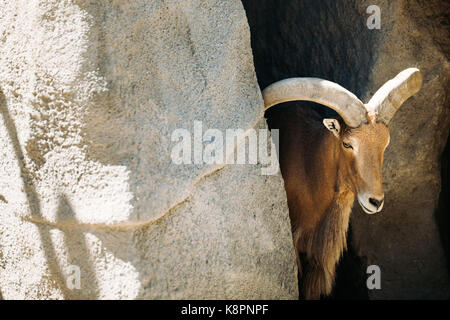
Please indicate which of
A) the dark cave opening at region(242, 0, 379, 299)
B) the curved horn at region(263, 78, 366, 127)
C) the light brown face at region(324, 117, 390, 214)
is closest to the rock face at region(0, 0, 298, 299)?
the curved horn at region(263, 78, 366, 127)

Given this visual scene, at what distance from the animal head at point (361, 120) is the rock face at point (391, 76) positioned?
570 millimetres

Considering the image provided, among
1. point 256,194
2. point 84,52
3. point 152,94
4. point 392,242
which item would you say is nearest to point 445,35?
point 392,242

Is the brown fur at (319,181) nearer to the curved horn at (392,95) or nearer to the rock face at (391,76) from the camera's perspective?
the curved horn at (392,95)

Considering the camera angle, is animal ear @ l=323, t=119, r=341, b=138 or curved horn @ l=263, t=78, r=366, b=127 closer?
curved horn @ l=263, t=78, r=366, b=127

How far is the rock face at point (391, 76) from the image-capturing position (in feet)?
13.5

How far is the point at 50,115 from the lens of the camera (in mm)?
2891

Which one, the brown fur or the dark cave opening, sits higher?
the dark cave opening

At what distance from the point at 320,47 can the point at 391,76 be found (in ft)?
2.19

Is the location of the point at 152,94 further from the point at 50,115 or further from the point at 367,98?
the point at 367,98

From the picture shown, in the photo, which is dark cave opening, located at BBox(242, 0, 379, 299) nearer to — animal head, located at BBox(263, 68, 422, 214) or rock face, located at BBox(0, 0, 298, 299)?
animal head, located at BBox(263, 68, 422, 214)

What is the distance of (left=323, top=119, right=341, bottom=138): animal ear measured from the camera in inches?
142

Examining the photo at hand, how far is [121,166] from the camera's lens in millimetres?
2781

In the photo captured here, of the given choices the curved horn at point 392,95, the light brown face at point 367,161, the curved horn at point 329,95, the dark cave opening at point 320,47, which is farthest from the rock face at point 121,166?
the dark cave opening at point 320,47

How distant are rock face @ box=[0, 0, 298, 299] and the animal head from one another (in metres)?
0.49
